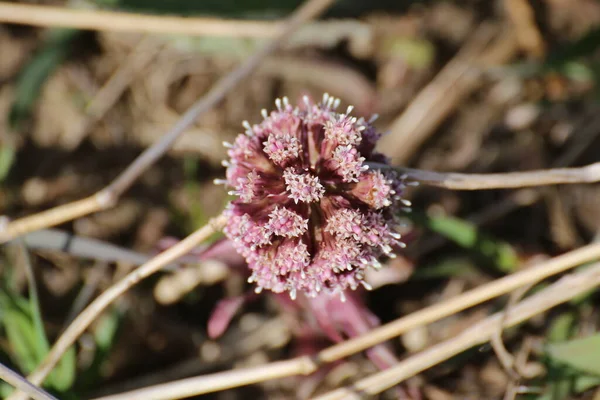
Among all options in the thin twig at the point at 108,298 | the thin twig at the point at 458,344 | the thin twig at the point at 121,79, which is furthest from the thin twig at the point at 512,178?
the thin twig at the point at 121,79

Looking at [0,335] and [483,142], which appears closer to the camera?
[0,335]

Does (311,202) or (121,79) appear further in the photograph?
(121,79)

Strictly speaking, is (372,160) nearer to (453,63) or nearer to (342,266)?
(342,266)

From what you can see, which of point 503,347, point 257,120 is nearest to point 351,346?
point 503,347

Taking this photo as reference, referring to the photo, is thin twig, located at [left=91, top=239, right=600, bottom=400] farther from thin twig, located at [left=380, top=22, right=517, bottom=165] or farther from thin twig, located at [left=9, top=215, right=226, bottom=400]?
thin twig, located at [left=380, top=22, right=517, bottom=165]

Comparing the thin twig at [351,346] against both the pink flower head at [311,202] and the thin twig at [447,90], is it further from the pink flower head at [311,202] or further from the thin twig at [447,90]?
the thin twig at [447,90]

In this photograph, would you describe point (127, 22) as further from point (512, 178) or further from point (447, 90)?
point (512, 178)

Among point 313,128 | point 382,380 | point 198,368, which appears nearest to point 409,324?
point 382,380
